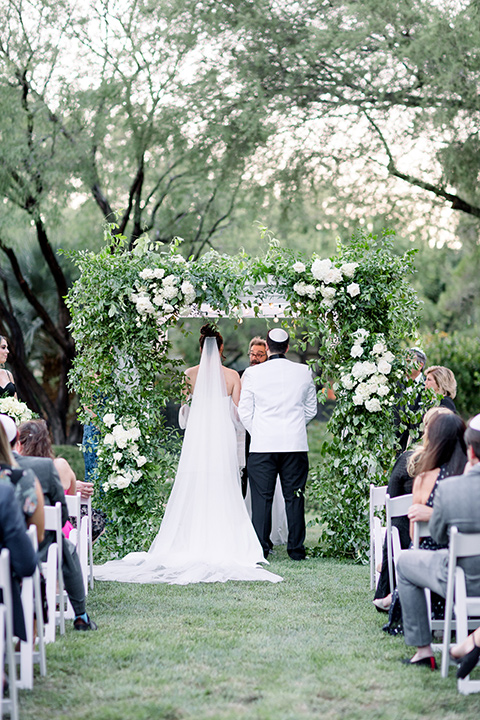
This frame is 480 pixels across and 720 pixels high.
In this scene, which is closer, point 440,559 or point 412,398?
point 440,559

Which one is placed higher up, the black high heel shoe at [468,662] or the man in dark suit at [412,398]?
the man in dark suit at [412,398]

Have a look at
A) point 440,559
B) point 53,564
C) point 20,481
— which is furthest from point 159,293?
point 440,559

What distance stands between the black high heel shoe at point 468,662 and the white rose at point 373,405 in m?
3.67

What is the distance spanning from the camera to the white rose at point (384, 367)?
7207 mm

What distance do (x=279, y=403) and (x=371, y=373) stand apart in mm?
887

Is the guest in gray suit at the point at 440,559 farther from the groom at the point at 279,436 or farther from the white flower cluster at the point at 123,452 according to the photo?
the white flower cluster at the point at 123,452

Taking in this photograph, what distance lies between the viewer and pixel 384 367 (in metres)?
7.21

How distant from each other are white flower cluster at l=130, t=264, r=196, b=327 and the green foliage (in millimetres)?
11778

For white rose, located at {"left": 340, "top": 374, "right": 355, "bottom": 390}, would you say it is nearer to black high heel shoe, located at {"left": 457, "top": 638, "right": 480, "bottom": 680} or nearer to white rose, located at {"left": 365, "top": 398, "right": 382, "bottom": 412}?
white rose, located at {"left": 365, "top": 398, "right": 382, "bottom": 412}

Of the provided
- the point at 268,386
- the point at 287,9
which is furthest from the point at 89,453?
the point at 287,9

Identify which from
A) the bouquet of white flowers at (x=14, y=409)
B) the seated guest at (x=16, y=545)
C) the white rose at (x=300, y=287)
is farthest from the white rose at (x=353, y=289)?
the seated guest at (x=16, y=545)

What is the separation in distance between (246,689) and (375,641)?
1.19 metres

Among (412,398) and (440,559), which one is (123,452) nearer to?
(412,398)

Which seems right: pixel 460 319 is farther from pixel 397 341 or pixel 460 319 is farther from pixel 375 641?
pixel 375 641
